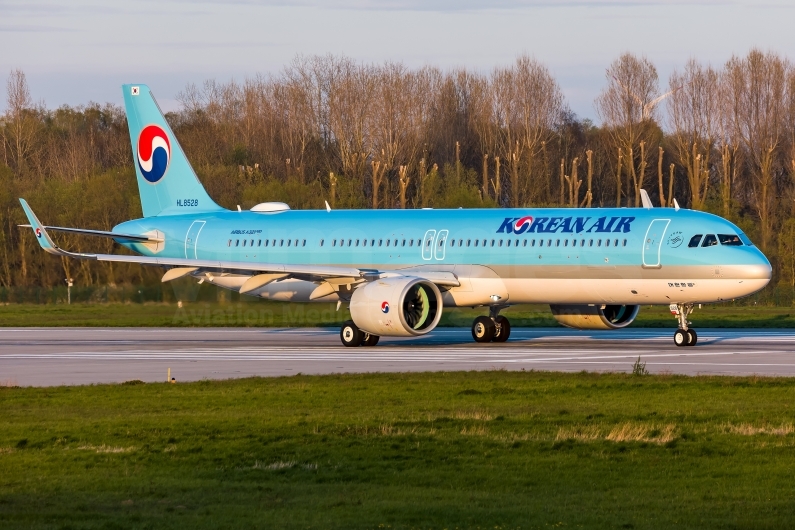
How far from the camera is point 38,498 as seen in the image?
1226cm

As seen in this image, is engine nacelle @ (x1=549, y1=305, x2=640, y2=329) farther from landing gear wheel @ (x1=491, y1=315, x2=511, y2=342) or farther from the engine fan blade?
the engine fan blade

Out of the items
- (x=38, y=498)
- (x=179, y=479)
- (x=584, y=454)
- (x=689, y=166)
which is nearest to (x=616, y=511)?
(x=584, y=454)

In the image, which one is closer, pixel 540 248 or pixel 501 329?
pixel 540 248

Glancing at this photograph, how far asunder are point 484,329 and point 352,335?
3.99m

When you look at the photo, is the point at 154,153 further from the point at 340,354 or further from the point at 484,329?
the point at 340,354

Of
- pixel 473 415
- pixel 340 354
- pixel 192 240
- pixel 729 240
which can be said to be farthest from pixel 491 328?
pixel 473 415

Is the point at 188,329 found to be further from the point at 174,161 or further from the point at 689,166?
the point at 689,166

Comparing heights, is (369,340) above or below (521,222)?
below

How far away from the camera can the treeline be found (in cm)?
9056

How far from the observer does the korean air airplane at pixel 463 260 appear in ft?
109

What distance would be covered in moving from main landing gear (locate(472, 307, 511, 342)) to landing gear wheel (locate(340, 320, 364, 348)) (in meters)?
3.55

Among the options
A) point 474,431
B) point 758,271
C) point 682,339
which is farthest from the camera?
point 682,339

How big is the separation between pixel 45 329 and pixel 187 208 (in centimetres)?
844

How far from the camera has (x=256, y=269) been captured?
36312 millimetres
